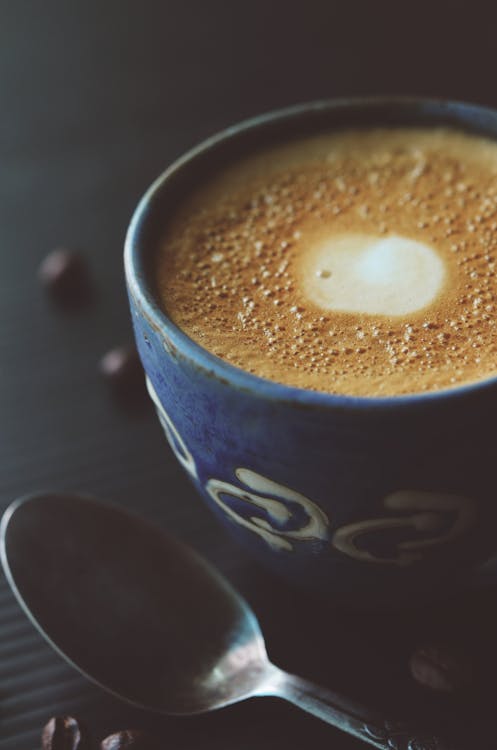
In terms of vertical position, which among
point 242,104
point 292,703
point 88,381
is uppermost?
point 242,104

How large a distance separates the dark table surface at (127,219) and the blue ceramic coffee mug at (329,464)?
0.09 m

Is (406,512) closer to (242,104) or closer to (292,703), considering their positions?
(292,703)

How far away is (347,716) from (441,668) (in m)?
0.10

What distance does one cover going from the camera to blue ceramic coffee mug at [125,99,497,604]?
0.76 meters

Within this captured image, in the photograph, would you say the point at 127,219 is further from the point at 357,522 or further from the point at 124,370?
the point at 357,522

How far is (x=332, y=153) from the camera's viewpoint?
1.15m

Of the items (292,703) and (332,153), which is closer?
(292,703)

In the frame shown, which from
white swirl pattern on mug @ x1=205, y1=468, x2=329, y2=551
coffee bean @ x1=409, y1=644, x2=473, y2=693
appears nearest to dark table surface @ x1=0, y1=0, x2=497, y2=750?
coffee bean @ x1=409, y1=644, x2=473, y2=693

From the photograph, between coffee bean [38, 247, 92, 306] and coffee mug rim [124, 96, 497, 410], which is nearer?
coffee mug rim [124, 96, 497, 410]

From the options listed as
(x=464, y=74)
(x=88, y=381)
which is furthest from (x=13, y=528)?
(x=464, y=74)

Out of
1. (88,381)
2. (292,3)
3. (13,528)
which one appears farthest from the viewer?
(292,3)

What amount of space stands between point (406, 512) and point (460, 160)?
1.56 feet

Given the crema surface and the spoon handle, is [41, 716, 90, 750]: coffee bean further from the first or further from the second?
the crema surface

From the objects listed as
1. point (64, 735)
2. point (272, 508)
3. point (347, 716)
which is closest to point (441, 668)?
point (347, 716)
